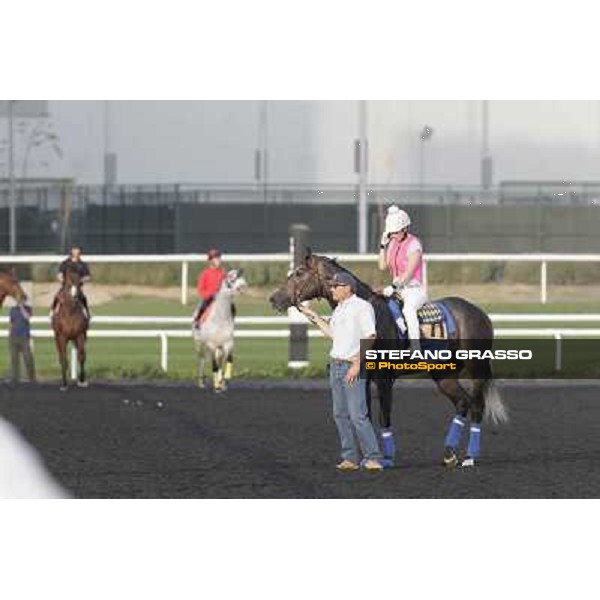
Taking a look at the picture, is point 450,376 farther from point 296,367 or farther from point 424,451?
point 296,367

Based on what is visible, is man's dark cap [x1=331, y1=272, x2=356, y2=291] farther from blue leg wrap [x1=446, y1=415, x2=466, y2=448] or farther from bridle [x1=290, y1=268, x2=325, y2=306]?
blue leg wrap [x1=446, y1=415, x2=466, y2=448]

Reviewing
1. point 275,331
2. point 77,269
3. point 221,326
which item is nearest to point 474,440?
point 221,326

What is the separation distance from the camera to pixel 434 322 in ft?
54.9

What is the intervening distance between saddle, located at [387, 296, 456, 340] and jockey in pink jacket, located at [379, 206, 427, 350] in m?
0.05

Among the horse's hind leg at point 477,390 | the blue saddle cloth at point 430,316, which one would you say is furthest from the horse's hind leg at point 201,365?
the blue saddle cloth at point 430,316

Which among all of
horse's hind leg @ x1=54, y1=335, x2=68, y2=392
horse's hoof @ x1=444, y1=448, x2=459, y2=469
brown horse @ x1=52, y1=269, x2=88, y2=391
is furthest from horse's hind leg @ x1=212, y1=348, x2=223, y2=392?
horse's hoof @ x1=444, y1=448, x2=459, y2=469

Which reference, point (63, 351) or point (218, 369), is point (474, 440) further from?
point (63, 351)

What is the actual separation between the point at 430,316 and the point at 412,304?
0.27 meters

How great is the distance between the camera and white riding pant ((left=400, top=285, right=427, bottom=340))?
54.1 feet

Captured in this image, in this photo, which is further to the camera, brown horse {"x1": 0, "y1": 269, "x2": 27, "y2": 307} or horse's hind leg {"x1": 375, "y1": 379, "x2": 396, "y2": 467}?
brown horse {"x1": 0, "y1": 269, "x2": 27, "y2": 307}

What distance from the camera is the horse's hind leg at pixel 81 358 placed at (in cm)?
2780

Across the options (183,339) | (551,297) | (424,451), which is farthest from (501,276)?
(424,451)

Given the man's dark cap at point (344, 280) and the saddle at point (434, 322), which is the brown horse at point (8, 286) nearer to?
the saddle at point (434, 322)

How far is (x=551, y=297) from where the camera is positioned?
96.9 feet
